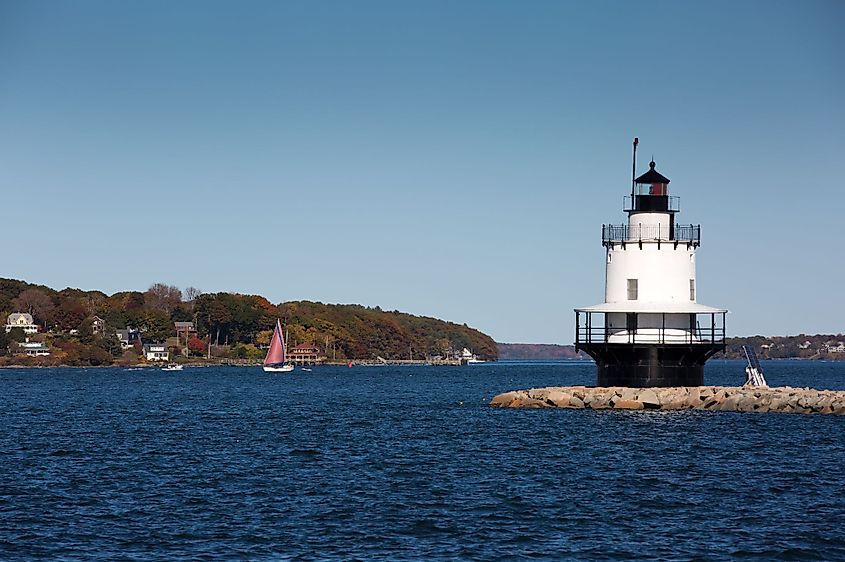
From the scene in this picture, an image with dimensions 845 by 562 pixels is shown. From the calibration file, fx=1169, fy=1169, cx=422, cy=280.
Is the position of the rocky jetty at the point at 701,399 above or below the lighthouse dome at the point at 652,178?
below

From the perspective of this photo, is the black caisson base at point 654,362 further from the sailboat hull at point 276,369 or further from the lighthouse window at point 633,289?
the sailboat hull at point 276,369

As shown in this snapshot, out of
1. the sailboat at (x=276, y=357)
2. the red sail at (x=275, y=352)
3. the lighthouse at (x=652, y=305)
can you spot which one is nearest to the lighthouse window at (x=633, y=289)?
the lighthouse at (x=652, y=305)

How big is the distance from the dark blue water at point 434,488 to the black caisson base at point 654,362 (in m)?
3.00

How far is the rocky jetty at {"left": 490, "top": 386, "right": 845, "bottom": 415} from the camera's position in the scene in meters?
55.4

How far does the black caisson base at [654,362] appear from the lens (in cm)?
5656

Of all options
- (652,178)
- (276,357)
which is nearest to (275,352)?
(276,357)

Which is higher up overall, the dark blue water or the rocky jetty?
the rocky jetty

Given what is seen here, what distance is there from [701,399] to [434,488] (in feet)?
85.6

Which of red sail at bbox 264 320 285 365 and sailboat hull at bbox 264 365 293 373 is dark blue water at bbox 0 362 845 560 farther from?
red sail at bbox 264 320 285 365

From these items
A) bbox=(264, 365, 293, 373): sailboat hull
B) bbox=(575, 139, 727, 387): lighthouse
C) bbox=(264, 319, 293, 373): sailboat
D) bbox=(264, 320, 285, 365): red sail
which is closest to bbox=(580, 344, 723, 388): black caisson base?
bbox=(575, 139, 727, 387): lighthouse

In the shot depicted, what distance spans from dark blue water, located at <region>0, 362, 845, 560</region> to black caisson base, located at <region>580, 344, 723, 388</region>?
2996 millimetres

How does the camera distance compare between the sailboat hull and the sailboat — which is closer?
the sailboat hull

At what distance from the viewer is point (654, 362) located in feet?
186

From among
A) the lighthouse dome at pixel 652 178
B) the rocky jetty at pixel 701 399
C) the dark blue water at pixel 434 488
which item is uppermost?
the lighthouse dome at pixel 652 178
